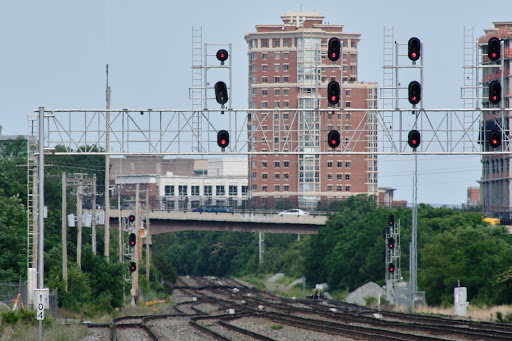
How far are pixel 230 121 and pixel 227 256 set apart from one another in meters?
96.2

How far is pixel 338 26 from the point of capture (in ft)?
502

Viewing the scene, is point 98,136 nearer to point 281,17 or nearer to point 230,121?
point 230,121

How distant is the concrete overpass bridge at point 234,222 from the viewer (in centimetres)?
9500

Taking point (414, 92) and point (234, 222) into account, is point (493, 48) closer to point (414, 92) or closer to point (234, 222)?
point (414, 92)

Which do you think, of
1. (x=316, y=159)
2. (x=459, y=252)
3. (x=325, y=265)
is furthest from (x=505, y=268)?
(x=316, y=159)

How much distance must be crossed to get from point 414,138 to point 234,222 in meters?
66.4

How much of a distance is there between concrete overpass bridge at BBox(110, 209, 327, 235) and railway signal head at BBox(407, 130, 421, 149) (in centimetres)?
6228

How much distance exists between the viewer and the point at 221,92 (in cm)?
3111

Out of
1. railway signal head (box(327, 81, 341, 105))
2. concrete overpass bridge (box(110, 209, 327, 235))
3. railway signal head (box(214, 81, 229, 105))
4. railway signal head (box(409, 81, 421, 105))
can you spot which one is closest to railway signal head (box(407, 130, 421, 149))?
railway signal head (box(409, 81, 421, 105))

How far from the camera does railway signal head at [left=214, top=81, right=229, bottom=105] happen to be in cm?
3100

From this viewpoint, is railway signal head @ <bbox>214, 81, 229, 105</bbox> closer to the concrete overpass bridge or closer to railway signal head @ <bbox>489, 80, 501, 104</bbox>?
railway signal head @ <bbox>489, 80, 501, 104</bbox>

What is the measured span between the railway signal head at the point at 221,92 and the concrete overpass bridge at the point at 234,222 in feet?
209

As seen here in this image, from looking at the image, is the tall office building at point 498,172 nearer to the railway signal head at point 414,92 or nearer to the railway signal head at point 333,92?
the railway signal head at point 414,92

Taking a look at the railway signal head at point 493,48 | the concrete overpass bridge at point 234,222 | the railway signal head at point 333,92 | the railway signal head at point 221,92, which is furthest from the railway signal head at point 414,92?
the concrete overpass bridge at point 234,222
